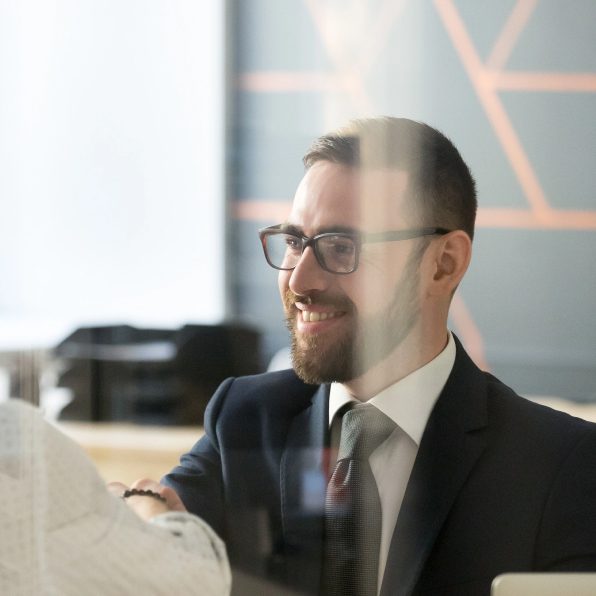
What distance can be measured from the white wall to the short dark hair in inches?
8.1

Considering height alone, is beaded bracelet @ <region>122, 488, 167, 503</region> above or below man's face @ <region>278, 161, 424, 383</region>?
below

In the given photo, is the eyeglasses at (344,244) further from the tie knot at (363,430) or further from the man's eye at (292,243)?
the tie knot at (363,430)

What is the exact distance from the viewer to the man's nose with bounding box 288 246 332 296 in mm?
1119

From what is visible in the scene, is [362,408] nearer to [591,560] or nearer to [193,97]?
[591,560]

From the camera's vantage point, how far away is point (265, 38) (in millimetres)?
1169

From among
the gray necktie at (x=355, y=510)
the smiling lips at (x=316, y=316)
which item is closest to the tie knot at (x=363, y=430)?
the gray necktie at (x=355, y=510)

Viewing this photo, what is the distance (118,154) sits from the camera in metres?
1.22

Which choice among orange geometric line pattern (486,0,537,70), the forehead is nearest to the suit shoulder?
the forehead

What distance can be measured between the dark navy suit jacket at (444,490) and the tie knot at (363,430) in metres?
0.03

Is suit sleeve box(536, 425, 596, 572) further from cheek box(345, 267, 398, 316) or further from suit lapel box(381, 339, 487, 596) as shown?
cheek box(345, 267, 398, 316)

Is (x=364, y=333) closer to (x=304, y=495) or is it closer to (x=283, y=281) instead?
(x=283, y=281)

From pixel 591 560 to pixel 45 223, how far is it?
911 mm

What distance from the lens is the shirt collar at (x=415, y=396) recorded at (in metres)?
1.15

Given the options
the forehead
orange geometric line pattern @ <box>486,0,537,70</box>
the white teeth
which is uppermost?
orange geometric line pattern @ <box>486,0,537,70</box>
